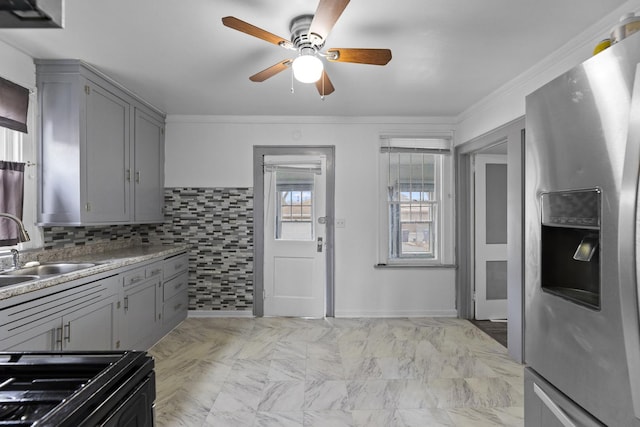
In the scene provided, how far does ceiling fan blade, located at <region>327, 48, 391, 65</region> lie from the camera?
2057 millimetres

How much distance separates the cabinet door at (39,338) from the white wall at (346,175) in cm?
239

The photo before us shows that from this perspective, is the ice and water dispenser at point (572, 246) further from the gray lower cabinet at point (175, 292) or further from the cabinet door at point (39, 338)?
the gray lower cabinet at point (175, 292)

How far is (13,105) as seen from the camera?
2.44 m

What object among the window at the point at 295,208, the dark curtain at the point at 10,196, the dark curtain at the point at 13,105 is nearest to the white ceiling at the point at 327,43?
the dark curtain at the point at 13,105

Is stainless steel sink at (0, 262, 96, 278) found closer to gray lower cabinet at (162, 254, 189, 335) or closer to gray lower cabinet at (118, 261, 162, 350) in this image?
gray lower cabinet at (118, 261, 162, 350)

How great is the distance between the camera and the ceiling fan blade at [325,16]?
160 cm

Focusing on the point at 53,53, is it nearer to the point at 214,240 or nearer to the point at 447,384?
the point at 214,240

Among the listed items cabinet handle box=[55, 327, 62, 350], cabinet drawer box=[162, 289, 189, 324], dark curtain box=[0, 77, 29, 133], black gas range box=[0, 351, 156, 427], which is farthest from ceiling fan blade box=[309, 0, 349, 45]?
cabinet drawer box=[162, 289, 189, 324]

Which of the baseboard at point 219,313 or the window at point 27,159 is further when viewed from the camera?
the baseboard at point 219,313

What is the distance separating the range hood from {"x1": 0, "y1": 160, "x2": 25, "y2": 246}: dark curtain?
2352mm

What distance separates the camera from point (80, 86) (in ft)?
8.85

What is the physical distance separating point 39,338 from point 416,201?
3.72 m

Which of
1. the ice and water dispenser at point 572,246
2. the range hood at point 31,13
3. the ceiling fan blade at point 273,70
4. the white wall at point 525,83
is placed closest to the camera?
the range hood at point 31,13

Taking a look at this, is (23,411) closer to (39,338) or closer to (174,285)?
(39,338)
